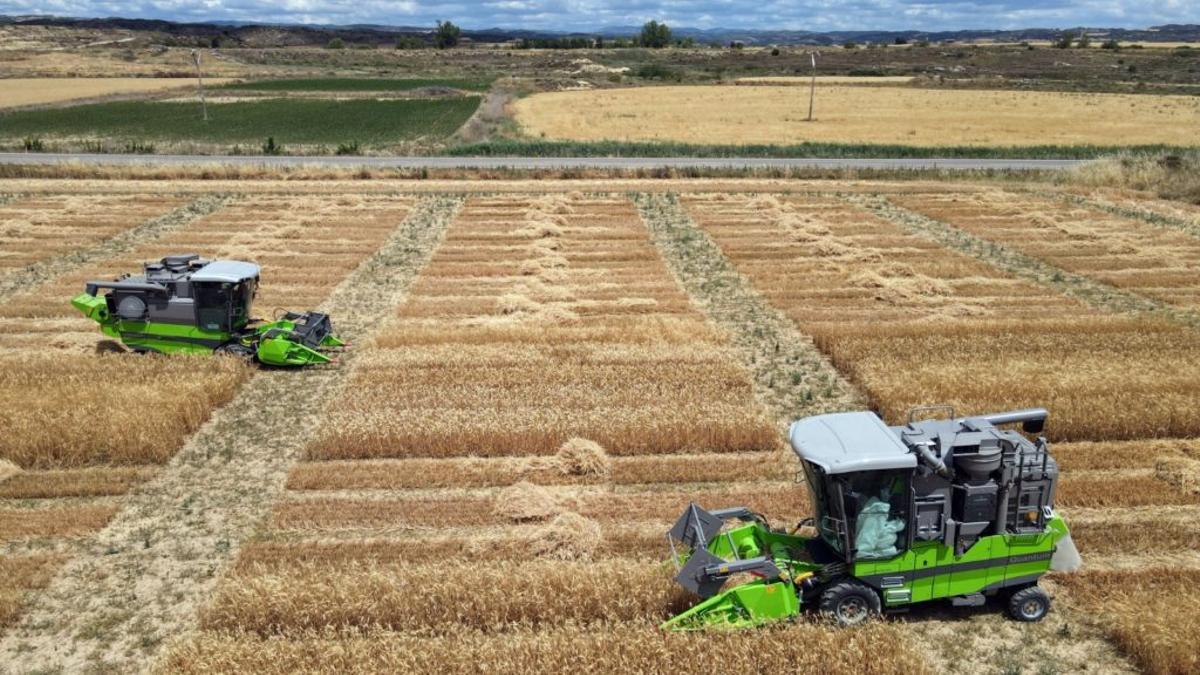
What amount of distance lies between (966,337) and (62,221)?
33566 mm

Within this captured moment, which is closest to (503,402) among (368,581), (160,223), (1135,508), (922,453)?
(368,581)

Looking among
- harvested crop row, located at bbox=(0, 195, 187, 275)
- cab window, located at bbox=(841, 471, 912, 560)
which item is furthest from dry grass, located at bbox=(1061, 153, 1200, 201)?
harvested crop row, located at bbox=(0, 195, 187, 275)

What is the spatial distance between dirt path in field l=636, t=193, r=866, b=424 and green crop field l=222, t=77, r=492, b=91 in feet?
255

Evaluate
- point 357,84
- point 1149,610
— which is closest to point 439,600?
point 1149,610

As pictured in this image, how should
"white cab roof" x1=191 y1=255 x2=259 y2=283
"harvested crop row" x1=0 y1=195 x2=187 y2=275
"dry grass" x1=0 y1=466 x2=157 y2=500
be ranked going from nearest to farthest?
1. "dry grass" x1=0 y1=466 x2=157 y2=500
2. "white cab roof" x1=191 y1=255 x2=259 y2=283
3. "harvested crop row" x1=0 y1=195 x2=187 y2=275

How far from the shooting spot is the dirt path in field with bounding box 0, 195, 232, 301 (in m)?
26.3

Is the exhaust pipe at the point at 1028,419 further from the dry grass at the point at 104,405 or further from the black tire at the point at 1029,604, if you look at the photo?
the dry grass at the point at 104,405

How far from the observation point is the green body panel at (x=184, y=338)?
61.7 feet

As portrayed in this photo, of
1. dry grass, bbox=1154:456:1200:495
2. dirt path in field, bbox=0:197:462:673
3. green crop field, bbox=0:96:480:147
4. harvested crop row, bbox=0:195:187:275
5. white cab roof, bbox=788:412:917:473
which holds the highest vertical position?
green crop field, bbox=0:96:480:147

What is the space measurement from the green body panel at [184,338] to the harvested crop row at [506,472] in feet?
15.7

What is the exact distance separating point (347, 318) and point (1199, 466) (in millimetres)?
18987

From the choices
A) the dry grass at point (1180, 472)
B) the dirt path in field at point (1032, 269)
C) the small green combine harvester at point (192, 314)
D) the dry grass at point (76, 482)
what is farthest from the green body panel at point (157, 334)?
the dirt path in field at point (1032, 269)

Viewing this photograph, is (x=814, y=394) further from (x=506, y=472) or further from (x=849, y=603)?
(x=849, y=603)

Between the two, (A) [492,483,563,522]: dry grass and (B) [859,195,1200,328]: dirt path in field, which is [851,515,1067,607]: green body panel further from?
(B) [859,195,1200,328]: dirt path in field
